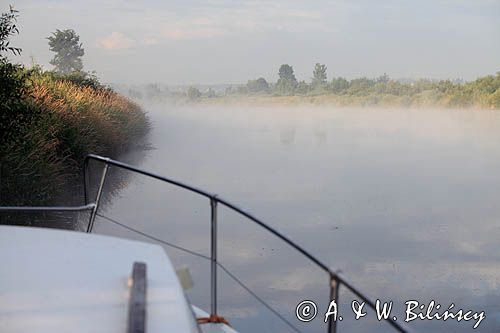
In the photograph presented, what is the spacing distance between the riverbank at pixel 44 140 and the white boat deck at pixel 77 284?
7.72 meters

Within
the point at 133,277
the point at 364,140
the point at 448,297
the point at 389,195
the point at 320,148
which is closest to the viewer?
the point at 133,277

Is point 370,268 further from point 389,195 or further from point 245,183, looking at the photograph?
point 245,183

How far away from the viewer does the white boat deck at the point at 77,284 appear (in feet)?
8.12

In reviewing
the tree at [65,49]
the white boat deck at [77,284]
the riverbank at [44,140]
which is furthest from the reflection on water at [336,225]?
the tree at [65,49]

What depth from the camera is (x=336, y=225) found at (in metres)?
13.3

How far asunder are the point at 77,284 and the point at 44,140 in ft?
35.0

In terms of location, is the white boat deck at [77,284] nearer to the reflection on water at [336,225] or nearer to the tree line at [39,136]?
the reflection on water at [336,225]

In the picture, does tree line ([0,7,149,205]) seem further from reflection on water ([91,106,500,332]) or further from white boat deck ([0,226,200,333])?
white boat deck ([0,226,200,333])

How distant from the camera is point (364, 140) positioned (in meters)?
37.1

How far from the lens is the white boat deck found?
2.47 m

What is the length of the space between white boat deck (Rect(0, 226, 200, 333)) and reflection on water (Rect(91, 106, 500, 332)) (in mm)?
4179

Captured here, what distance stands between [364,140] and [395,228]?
24.1 meters

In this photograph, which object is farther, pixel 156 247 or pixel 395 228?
pixel 395 228

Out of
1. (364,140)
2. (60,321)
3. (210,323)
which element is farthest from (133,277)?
(364,140)
